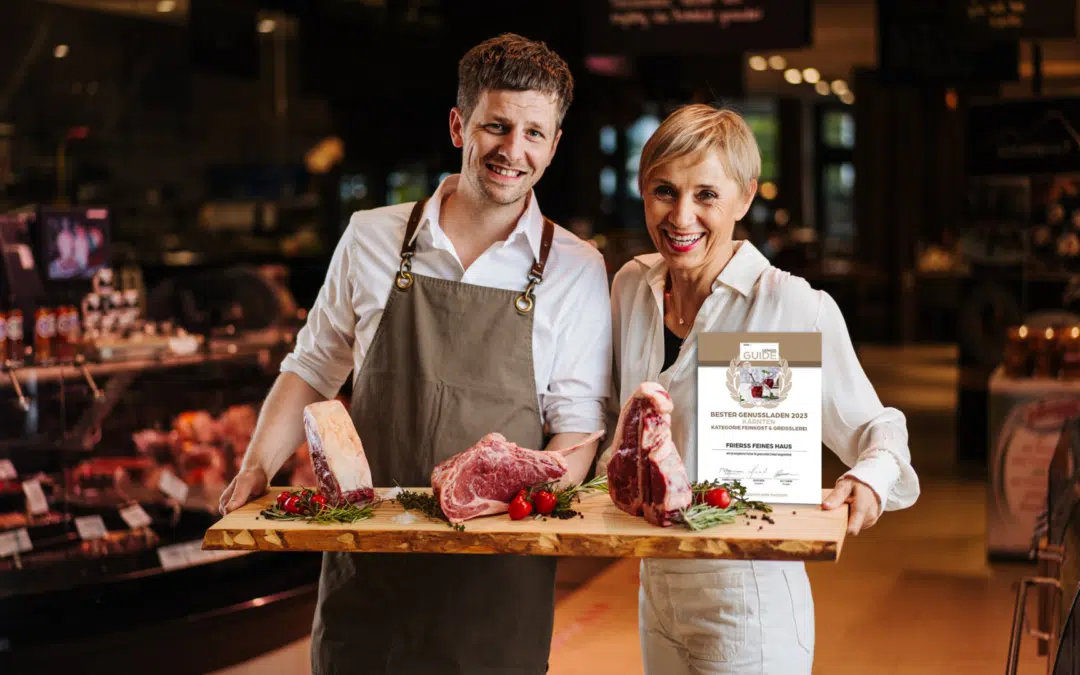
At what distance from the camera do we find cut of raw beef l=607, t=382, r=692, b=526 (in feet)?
6.78

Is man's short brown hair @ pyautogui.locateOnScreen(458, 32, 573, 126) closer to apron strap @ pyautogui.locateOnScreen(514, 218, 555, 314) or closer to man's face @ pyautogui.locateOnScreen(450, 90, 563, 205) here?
man's face @ pyautogui.locateOnScreen(450, 90, 563, 205)

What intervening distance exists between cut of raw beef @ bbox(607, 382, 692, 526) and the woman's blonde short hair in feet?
1.39

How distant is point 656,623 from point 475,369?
23.8 inches

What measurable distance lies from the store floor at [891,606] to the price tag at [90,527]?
69cm

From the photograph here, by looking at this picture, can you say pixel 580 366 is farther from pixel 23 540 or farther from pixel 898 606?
pixel 898 606

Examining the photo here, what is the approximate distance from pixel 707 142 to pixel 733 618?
861 millimetres

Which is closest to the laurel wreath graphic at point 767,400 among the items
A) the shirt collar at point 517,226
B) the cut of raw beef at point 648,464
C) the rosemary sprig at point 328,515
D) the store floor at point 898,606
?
the cut of raw beef at point 648,464

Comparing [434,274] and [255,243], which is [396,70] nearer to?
[255,243]

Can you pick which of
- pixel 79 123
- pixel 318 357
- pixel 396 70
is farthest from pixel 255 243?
pixel 318 357

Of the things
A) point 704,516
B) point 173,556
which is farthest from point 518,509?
point 173,556

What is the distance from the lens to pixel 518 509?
2135mm

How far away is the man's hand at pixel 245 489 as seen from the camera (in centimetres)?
236

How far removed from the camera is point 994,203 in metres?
8.51

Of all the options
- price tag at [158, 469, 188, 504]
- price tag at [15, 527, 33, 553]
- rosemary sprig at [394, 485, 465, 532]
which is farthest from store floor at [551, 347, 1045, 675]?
rosemary sprig at [394, 485, 465, 532]
